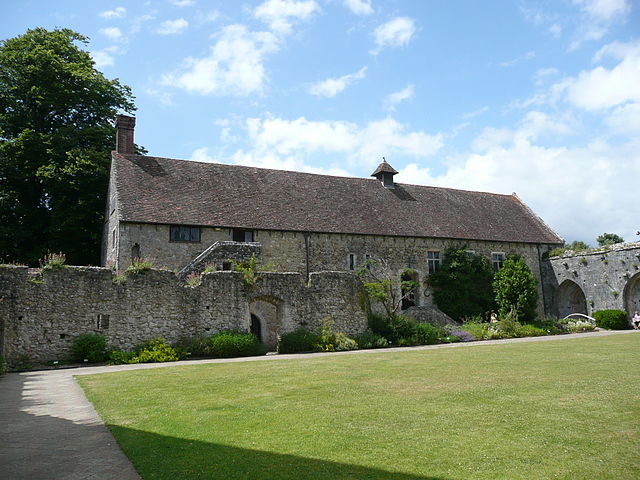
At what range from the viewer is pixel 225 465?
5.36 m

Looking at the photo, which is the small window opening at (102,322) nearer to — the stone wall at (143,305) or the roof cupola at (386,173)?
the stone wall at (143,305)

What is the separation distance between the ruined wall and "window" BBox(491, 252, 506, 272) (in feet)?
0.99

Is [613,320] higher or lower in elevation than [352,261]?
lower

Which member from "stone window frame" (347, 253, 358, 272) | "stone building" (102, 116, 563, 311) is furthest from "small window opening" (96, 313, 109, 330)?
"stone window frame" (347, 253, 358, 272)

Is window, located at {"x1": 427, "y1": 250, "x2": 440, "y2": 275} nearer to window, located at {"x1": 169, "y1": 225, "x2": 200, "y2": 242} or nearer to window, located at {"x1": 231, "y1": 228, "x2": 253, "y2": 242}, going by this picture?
window, located at {"x1": 231, "y1": 228, "x2": 253, "y2": 242}

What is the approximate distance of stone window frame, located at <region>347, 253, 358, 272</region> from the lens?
91.0ft

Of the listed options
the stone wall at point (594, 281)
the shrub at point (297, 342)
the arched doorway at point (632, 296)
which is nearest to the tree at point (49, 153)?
the shrub at point (297, 342)

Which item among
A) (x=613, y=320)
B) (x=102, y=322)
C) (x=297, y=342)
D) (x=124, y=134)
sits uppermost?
(x=124, y=134)

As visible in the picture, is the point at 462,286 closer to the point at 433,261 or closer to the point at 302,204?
the point at 433,261

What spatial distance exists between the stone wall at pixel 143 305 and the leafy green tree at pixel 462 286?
849 centimetres

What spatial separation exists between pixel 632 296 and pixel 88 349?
2838 cm

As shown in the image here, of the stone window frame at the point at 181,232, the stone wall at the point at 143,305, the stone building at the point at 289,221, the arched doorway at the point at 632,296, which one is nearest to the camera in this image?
the stone wall at the point at 143,305

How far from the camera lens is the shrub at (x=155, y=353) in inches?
713

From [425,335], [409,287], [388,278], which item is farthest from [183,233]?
[409,287]
